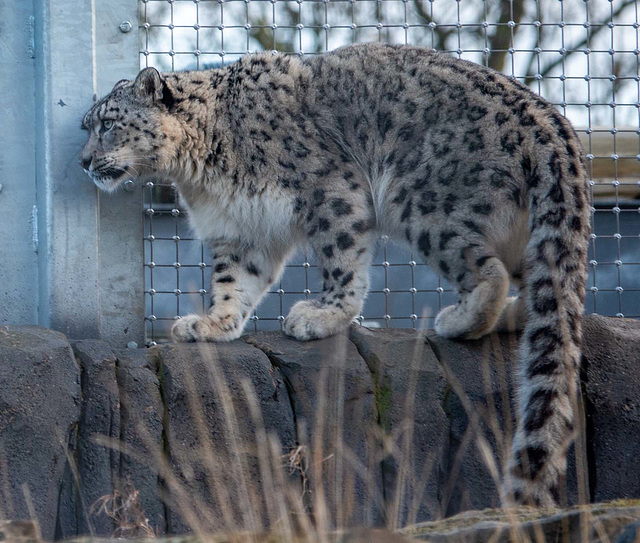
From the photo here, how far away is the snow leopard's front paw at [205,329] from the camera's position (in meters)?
4.27

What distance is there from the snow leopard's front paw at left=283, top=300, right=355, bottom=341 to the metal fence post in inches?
37.3

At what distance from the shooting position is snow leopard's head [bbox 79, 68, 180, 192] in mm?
4594

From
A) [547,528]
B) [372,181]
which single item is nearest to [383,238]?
[372,181]

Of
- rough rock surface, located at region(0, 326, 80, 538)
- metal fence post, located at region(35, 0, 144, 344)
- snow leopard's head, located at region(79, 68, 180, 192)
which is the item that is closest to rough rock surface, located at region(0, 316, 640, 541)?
rough rock surface, located at region(0, 326, 80, 538)

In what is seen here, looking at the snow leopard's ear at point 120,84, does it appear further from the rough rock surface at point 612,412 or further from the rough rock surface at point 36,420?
the rough rock surface at point 612,412

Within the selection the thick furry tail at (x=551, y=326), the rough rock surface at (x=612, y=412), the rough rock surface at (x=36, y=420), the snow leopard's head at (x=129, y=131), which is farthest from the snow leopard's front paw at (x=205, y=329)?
the rough rock surface at (x=612, y=412)

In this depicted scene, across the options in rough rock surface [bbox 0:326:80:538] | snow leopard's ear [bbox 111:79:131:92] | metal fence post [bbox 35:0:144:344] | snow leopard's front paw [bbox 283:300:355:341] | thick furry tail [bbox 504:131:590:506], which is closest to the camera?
thick furry tail [bbox 504:131:590:506]

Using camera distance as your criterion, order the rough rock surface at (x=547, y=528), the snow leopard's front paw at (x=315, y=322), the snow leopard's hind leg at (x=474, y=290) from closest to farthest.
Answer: the rough rock surface at (x=547, y=528) < the snow leopard's hind leg at (x=474, y=290) < the snow leopard's front paw at (x=315, y=322)

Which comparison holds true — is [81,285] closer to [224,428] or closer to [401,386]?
[224,428]

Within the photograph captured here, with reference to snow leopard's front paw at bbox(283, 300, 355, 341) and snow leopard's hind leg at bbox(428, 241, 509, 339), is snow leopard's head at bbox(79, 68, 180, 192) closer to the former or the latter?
snow leopard's front paw at bbox(283, 300, 355, 341)

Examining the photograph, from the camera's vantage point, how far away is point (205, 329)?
428 centimetres

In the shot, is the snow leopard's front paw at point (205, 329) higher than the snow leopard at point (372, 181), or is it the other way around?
the snow leopard at point (372, 181)

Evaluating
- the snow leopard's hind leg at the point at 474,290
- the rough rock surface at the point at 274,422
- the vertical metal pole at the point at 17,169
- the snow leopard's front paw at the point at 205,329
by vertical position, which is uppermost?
the vertical metal pole at the point at 17,169

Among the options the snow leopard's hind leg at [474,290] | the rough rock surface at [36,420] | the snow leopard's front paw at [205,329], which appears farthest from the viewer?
the snow leopard's front paw at [205,329]
